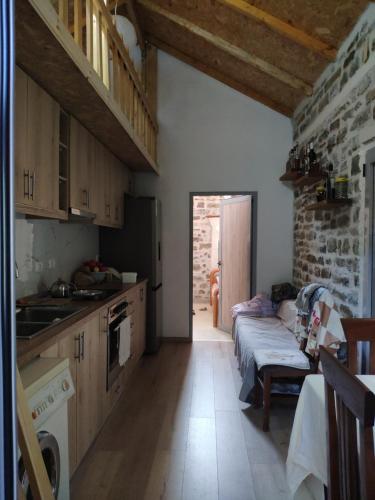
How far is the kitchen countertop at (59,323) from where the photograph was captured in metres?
1.40

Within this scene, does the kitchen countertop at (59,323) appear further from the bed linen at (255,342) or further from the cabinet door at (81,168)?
the bed linen at (255,342)

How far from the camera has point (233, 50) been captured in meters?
3.50

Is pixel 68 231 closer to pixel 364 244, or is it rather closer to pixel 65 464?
pixel 65 464

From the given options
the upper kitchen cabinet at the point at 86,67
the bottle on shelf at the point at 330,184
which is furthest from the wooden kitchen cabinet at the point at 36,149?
the bottle on shelf at the point at 330,184

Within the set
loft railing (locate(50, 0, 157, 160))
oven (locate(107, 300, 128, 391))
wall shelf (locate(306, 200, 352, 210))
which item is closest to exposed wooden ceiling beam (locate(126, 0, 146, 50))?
loft railing (locate(50, 0, 157, 160))

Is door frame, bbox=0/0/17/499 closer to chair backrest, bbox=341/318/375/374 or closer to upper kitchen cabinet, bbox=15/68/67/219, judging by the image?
upper kitchen cabinet, bbox=15/68/67/219

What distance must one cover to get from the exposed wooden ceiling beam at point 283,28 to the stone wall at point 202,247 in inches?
174

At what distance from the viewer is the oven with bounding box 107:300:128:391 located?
2.51 meters

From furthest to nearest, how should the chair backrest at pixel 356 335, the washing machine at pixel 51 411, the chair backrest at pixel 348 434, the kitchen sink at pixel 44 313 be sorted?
the kitchen sink at pixel 44 313, the chair backrest at pixel 356 335, the washing machine at pixel 51 411, the chair backrest at pixel 348 434

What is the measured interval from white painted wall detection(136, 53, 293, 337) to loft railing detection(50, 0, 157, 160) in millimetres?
876

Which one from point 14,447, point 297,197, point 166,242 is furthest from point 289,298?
point 14,447

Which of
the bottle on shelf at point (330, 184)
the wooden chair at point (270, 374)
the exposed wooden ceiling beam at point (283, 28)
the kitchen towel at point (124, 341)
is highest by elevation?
the exposed wooden ceiling beam at point (283, 28)

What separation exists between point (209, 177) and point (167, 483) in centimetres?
351

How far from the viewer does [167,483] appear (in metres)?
1.89
